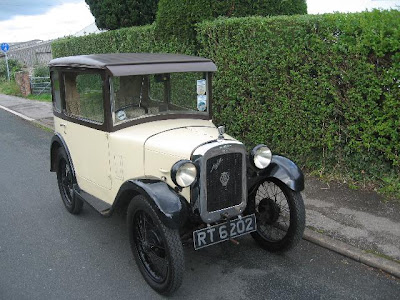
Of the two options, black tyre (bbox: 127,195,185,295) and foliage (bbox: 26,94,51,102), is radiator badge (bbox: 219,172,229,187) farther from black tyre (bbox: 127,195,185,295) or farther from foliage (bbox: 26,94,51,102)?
foliage (bbox: 26,94,51,102)

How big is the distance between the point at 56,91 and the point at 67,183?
1.22m

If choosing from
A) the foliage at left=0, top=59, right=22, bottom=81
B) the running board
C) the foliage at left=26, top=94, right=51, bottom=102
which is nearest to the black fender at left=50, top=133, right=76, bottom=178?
the running board

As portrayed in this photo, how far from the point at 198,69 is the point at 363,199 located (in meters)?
2.63

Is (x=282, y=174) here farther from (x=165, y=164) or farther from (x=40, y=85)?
(x=40, y=85)

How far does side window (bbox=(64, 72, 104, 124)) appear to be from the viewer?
13.0 ft

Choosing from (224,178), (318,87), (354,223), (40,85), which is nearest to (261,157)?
(224,178)

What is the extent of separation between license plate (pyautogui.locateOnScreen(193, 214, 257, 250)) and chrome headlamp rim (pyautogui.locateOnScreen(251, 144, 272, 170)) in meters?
0.48

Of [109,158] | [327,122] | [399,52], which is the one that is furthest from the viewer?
[327,122]

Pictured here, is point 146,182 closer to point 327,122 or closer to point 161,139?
point 161,139

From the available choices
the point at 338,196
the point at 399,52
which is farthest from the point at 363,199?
the point at 399,52

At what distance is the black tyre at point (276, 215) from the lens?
11.9 feet

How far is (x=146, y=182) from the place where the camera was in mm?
3309

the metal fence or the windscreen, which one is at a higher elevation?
the windscreen

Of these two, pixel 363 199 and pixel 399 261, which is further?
pixel 363 199
